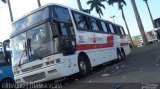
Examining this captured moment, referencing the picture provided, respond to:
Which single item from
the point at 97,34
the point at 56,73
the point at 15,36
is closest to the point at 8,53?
the point at 15,36

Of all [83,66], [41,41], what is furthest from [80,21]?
[41,41]

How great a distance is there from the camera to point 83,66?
12844mm

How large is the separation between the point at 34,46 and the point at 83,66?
8.49ft

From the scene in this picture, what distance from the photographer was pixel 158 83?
305 inches

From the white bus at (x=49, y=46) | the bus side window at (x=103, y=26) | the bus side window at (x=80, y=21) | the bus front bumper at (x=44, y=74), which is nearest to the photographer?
the bus front bumper at (x=44, y=74)

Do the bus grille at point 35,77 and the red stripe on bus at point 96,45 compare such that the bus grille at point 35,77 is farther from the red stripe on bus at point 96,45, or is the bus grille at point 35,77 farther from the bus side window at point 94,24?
the bus side window at point 94,24

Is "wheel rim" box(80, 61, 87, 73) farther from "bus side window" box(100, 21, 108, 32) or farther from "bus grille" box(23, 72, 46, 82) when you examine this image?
"bus side window" box(100, 21, 108, 32)

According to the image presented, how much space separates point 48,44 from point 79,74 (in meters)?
2.39

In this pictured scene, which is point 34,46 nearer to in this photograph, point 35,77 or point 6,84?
point 35,77

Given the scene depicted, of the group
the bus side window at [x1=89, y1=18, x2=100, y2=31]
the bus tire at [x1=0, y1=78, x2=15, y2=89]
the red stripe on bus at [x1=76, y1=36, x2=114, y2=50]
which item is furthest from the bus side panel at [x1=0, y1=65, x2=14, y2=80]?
the bus side window at [x1=89, y1=18, x2=100, y2=31]

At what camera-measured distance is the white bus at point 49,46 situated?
35.8 ft

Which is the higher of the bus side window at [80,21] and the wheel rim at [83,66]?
the bus side window at [80,21]

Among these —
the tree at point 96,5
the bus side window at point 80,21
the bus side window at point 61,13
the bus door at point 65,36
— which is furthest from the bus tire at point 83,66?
the tree at point 96,5

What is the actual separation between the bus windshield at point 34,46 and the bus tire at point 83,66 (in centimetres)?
194
